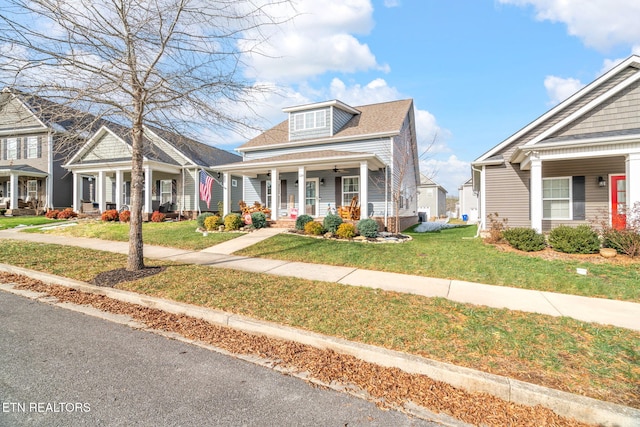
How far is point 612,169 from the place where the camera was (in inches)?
459

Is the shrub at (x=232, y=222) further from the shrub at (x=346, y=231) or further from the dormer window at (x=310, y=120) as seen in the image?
the dormer window at (x=310, y=120)

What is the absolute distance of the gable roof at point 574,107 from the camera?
35.4ft

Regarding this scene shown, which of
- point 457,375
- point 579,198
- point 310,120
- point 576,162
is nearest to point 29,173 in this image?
point 310,120

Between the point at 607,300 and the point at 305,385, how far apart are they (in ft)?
19.3

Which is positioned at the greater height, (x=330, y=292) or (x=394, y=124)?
(x=394, y=124)

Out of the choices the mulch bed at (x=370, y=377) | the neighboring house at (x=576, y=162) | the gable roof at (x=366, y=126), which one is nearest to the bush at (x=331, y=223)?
the gable roof at (x=366, y=126)

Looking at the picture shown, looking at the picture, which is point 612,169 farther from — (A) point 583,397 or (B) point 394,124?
(A) point 583,397

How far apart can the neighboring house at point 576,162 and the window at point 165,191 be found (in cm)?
1962

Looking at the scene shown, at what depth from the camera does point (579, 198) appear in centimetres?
1212

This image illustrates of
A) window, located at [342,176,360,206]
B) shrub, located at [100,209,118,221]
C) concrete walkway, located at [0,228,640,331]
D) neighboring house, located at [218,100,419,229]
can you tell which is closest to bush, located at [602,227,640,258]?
concrete walkway, located at [0,228,640,331]

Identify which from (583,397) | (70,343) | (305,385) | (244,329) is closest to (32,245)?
(70,343)

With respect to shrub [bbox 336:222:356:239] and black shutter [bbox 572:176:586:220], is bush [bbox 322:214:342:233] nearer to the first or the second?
shrub [bbox 336:222:356:239]

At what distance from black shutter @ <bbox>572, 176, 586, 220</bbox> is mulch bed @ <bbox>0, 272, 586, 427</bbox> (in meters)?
12.6

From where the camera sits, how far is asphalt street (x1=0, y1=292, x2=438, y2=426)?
98.7 inches
